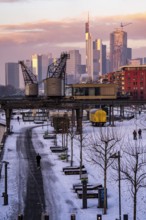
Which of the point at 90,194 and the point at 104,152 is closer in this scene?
the point at 90,194

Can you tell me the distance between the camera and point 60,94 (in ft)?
304

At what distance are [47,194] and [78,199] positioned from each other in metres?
2.67

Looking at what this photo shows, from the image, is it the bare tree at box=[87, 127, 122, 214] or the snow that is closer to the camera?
the snow

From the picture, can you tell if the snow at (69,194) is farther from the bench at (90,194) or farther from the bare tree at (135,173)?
the bare tree at (135,173)

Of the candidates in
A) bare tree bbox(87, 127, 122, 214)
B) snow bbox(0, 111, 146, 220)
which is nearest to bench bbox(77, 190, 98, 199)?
snow bbox(0, 111, 146, 220)

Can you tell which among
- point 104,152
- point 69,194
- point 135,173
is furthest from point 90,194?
point 104,152

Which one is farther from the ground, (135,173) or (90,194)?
(135,173)

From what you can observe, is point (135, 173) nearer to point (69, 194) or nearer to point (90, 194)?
point (90, 194)

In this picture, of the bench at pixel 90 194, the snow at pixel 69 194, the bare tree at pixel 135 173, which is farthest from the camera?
the bench at pixel 90 194

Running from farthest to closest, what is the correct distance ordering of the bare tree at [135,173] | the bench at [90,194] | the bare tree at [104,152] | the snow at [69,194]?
the bench at [90,194] < the bare tree at [104,152] < the snow at [69,194] < the bare tree at [135,173]

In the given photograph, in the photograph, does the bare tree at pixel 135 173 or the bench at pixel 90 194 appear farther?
the bench at pixel 90 194

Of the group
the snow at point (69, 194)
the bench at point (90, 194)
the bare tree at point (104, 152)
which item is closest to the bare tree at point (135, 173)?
the snow at point (69, 194)

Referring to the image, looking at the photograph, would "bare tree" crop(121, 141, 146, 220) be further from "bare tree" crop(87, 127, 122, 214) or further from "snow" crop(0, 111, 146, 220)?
"bare tree" crop(87, 127, 122, 214)

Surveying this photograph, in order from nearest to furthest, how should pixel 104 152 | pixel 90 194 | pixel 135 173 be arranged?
1. pixel 135 173
2. pixel 90 194
3. pixel 104 152
